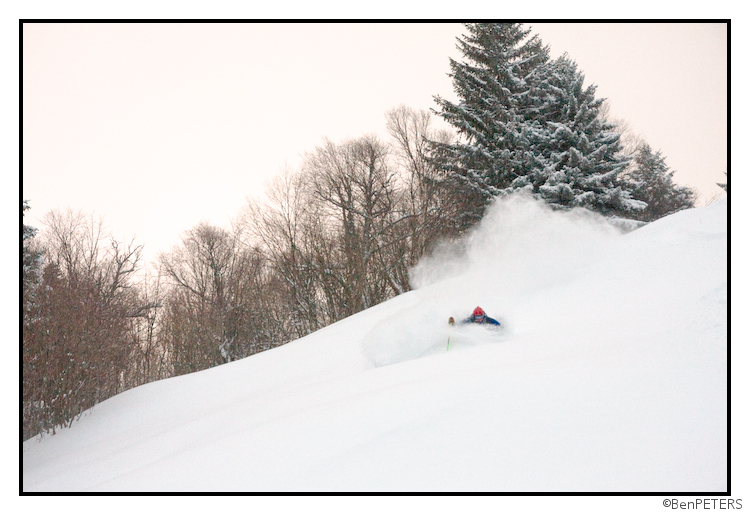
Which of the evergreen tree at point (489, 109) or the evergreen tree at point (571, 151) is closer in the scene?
the evergreen tree at point (571, 151)

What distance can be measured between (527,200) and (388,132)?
36.0ft

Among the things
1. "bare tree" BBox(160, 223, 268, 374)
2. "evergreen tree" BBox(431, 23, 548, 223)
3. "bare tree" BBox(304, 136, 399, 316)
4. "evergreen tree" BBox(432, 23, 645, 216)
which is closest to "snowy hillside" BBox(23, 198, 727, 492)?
"evergreen tree" BBox(432, 23, 645, 216)

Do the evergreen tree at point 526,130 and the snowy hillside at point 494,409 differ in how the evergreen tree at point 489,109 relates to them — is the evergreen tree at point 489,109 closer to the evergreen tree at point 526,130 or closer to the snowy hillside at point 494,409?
the evergreen tree at point 526,130

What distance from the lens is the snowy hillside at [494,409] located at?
2547 millimetres

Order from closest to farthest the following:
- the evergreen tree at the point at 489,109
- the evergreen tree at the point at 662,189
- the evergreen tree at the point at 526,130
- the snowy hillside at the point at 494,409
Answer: the snowy hillside at the point at 494,409, the evergreen tree at the point at 526,130, the evergreen tree at the point at 489,109, the evergreen tree at the point at 662,189

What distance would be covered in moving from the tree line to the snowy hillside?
2.46 m

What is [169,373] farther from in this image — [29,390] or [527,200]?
[527,200]

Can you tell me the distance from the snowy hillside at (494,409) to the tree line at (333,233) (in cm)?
246

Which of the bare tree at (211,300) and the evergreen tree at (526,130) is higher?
the evergreen tree at (526,130)

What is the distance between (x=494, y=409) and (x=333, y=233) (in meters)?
22.3

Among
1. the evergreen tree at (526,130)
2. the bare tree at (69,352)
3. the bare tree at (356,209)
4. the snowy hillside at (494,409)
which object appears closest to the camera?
the snowy hillside at (494,409)

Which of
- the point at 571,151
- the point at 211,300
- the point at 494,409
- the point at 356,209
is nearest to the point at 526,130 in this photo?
the point at 571,151

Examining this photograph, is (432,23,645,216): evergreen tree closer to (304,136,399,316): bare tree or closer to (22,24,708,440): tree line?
(22,24,708,440): tree line

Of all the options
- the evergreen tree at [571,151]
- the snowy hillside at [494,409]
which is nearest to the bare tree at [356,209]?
the evergreen tree at [571,151]
